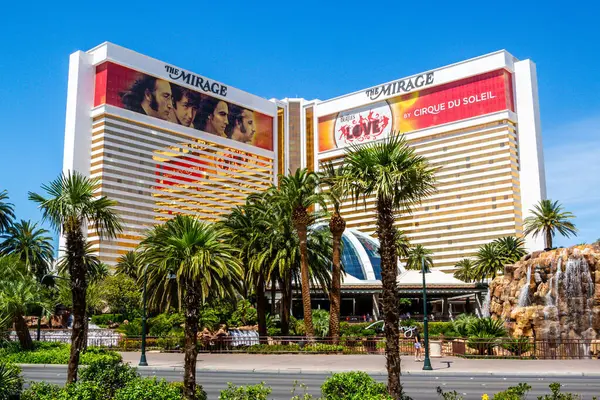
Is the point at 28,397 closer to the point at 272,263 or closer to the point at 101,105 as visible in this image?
the point at 272,263

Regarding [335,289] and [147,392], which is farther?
[335,289]

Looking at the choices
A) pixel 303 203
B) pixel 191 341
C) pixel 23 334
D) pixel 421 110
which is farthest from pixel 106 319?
pixel 421 110

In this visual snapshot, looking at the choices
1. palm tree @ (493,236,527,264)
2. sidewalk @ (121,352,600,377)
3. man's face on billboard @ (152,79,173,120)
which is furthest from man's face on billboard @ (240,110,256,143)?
sidewalk @ (121,352,600,377)

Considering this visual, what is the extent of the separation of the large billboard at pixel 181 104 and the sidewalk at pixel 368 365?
3173 inches

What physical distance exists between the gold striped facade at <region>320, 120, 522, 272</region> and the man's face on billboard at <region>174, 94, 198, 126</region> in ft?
142

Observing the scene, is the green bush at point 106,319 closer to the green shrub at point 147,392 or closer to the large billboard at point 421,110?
the green shrub at point 147,392

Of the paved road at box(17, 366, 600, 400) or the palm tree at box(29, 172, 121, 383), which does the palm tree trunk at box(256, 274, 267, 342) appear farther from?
the palm tree at box(29, 172, 121, 383)

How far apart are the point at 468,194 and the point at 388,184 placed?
106646 mm

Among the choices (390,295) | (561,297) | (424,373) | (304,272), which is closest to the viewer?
(390,295)

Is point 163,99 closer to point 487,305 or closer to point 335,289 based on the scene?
point 487,305

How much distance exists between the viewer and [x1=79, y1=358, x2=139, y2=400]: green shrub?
1379 cm

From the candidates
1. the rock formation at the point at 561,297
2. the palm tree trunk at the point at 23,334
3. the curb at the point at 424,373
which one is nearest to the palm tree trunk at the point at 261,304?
the curb at the point at 424,373

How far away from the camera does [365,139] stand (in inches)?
5212

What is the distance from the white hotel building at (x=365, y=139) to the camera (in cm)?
11100
